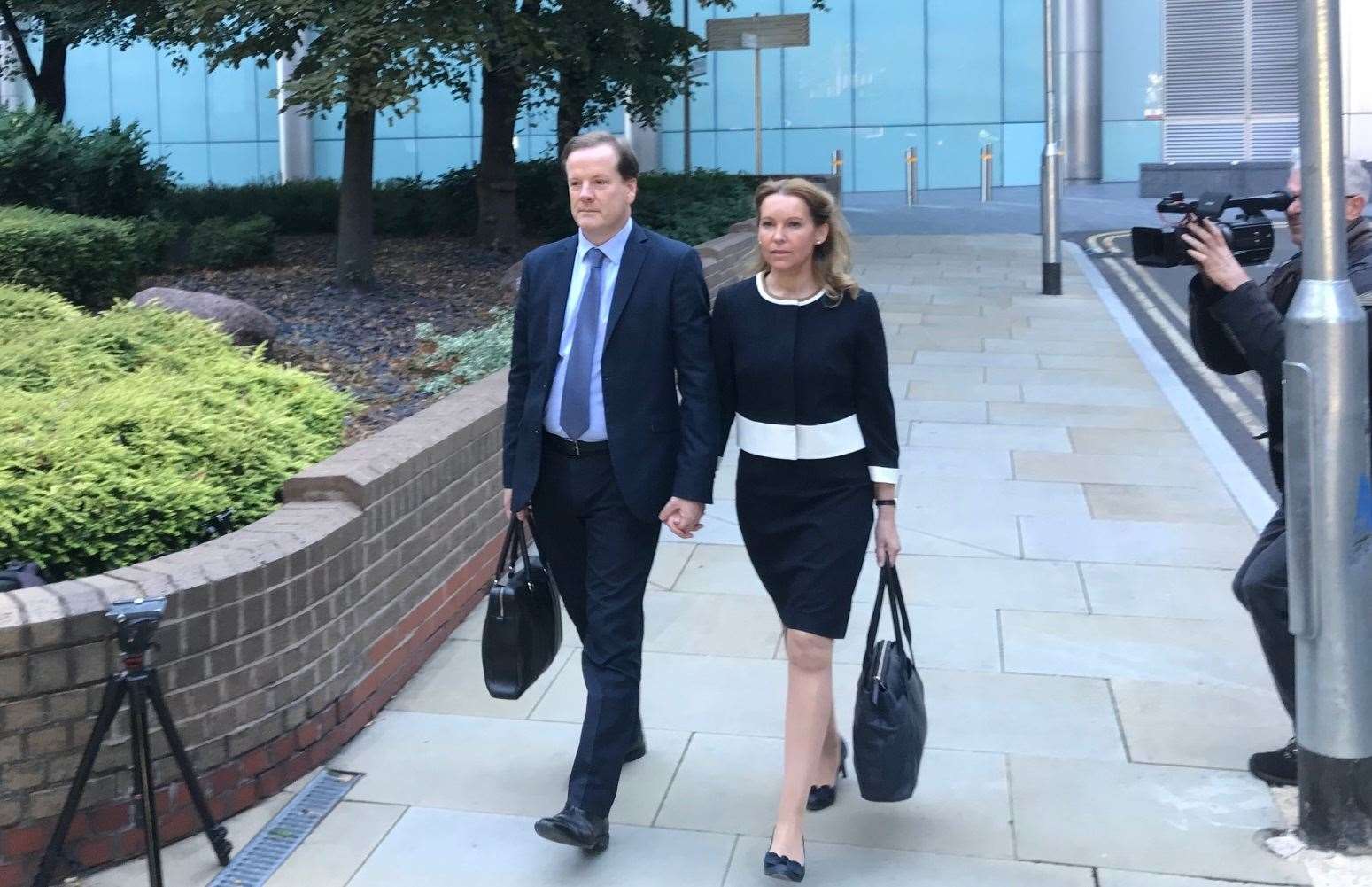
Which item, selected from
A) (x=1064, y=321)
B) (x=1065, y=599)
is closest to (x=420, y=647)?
(x=1065, y=599)

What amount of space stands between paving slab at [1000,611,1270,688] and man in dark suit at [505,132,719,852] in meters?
2.15

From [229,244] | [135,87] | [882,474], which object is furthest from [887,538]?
[135,87]

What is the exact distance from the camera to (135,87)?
33125 millimetres

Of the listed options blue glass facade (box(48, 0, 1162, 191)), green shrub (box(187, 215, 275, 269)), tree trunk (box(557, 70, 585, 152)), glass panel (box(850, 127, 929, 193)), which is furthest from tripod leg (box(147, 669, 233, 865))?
glass panel (box(850, 127, 929, 193))

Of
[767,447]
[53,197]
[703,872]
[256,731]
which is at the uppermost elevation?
[53,197]

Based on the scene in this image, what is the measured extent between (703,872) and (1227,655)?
271cm

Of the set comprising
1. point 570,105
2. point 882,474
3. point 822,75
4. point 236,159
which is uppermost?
point 822,75

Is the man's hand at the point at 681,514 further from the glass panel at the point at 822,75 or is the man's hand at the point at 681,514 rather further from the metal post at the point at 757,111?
the glass panel at the point at 822,75

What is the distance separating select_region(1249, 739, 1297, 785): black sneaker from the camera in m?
4.76

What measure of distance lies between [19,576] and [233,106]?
30.8m

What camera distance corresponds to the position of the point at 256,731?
186 inches

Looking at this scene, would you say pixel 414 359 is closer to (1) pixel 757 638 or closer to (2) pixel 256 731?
(1) pixel 757 638

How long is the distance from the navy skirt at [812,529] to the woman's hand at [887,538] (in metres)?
0.04

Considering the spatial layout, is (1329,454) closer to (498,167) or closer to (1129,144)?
(498,167)
